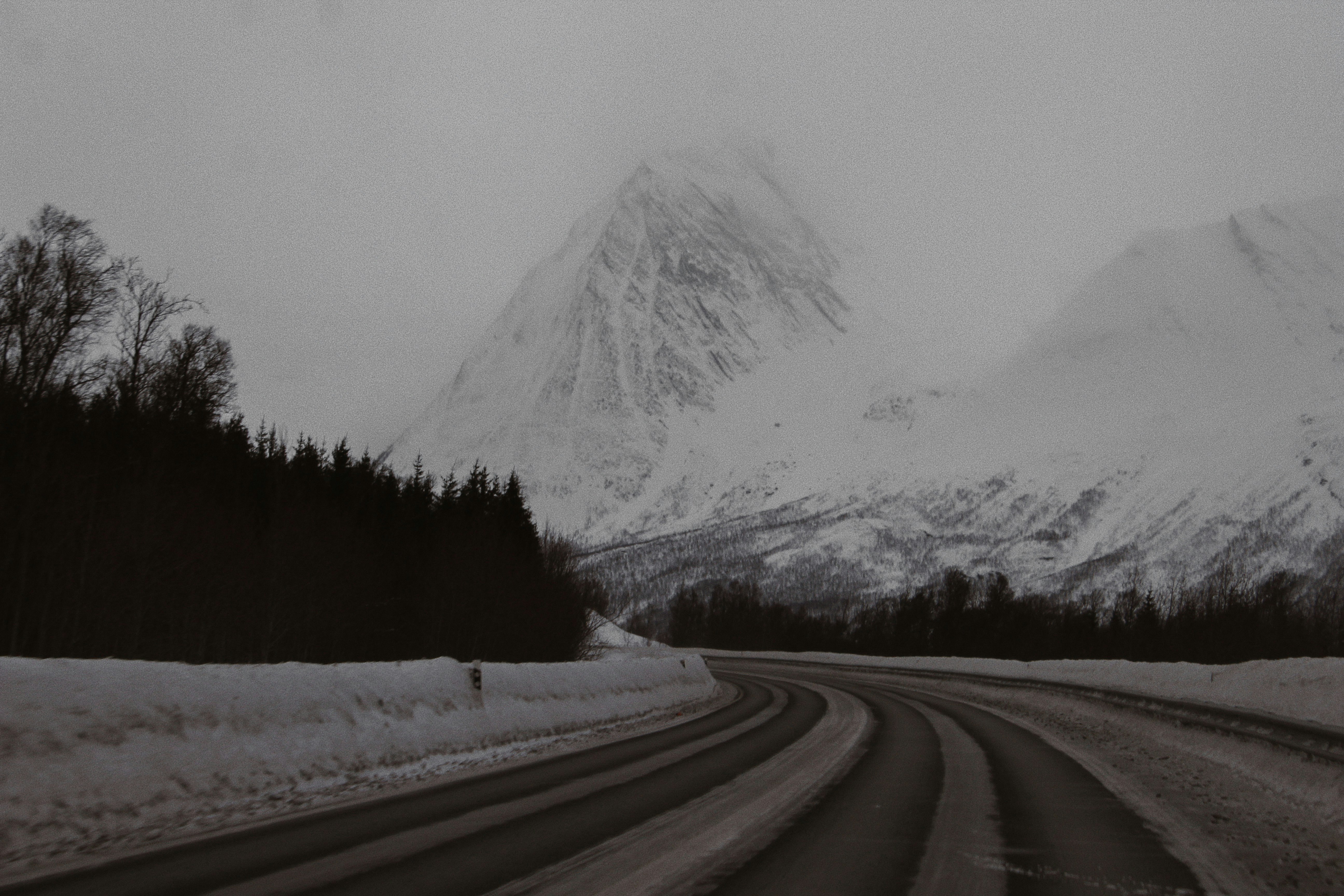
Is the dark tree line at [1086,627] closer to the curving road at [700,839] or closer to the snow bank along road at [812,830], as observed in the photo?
the snow bank along road at [812,830]

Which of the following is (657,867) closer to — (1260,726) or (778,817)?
(778,817)

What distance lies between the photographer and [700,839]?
7.47 metres

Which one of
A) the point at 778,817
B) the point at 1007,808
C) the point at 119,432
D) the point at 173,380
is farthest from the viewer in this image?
the point at 173,380

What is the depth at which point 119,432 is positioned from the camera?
29.7 m

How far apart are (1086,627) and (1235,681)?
7678cm

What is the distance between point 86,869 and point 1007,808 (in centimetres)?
789

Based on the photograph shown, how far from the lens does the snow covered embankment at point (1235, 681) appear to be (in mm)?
14297

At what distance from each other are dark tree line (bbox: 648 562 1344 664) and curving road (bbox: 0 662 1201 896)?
58580 mm

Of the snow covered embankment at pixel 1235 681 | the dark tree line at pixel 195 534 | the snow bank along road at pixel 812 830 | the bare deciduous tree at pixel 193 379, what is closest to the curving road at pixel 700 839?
the snow bank along road at pixel 812 830

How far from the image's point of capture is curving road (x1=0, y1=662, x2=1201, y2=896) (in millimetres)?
6059

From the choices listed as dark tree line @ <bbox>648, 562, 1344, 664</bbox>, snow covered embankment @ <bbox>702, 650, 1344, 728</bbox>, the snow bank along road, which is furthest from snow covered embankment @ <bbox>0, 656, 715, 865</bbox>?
dark tree line @ <bbox>648, 562, 1344, 664</bbox>

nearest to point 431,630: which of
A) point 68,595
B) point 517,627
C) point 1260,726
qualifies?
point 517,627

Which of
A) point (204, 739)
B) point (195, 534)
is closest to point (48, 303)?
point (195, 534)

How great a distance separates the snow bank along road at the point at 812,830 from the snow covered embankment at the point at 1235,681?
4.77ft
